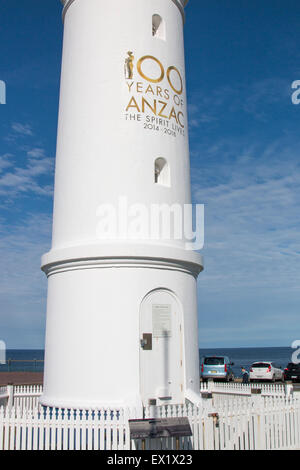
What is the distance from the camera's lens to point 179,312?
14.0 m

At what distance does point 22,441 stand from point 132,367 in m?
3.22

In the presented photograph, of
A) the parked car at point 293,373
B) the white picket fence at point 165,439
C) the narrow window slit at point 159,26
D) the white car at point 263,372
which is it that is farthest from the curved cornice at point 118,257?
the parked car at point 293,373

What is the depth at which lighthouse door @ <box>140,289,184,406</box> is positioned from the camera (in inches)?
512

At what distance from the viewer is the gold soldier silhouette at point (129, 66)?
47.7 ft

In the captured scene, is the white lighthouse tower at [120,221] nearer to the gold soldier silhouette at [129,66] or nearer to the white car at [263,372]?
the gold soldier silhouette at [129,66]

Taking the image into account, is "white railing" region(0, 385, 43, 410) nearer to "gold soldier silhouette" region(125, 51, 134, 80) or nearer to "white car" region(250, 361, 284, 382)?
"gold soldier silhouette" region(125, 51, 134, 80)

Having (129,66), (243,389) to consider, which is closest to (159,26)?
(129,66)

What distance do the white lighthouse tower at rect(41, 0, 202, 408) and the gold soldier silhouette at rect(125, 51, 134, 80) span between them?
0.03 m

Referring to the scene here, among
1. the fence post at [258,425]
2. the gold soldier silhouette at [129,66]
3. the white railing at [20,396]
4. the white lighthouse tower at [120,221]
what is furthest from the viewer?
the white railing at [20,396]

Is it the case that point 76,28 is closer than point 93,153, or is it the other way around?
point 93,153

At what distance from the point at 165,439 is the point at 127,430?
842 mm

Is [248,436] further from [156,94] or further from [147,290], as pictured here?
[156,94]
